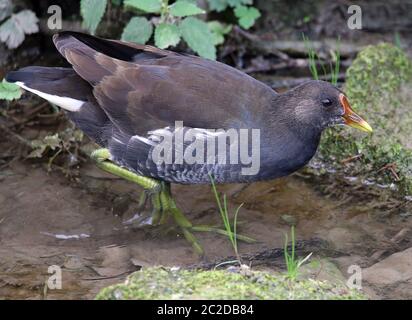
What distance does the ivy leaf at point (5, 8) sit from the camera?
541 centimetres

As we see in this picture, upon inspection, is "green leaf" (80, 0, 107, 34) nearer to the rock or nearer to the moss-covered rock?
the moss-covered rock

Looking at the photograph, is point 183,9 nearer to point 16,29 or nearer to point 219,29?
point 219,29

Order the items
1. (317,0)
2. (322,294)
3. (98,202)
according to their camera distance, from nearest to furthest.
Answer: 1. (322,294)
2. (98,202)
3. (317,0)

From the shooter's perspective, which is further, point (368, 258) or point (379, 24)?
point (379, 24)

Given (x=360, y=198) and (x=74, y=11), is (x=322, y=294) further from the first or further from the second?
(x=74, y=11)

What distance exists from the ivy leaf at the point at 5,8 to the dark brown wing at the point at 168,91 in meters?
1.25

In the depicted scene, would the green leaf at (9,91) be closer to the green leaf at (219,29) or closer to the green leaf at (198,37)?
the green leaf at (198,37)

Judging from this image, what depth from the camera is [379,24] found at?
6469 mm

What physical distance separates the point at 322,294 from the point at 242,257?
89cm

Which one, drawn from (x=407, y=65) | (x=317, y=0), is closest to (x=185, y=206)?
(x=407, y=65)

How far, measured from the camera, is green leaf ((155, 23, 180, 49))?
4.78 metres

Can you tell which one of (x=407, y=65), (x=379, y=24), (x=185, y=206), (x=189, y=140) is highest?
(x=379, y=24)

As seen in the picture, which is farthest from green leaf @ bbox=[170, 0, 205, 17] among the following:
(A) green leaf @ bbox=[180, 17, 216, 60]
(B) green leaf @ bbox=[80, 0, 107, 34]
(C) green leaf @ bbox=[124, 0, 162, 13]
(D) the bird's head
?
(D) the bird's head

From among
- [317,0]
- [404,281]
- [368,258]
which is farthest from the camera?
[317,0]
